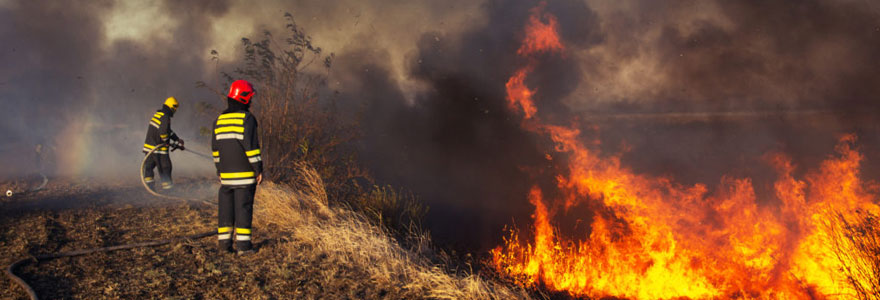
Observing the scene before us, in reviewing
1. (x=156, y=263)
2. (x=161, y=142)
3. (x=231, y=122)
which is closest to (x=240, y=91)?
(x=231, y=122)

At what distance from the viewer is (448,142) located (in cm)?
1523

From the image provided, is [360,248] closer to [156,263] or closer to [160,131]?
[156,263]

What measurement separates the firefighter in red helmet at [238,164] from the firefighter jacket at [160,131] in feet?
14.2

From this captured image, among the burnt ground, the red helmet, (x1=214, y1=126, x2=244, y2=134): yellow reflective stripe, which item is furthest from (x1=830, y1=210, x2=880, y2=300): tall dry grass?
the red helmet

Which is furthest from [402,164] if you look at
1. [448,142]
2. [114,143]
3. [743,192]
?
[114,143]

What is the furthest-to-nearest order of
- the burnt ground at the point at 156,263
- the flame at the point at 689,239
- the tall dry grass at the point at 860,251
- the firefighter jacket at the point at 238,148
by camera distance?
the flame at the point at 689,239, the firefighter jacket at the point at 238,148, the tall dry grass at the point at 860,251, the burnt ground at the point at 156,263

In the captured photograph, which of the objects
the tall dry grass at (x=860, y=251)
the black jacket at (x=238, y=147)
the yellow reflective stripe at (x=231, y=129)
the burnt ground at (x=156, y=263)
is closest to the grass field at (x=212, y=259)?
the burnt ground at (x=156, y=263)

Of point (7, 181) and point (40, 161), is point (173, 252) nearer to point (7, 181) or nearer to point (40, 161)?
point (7, 181)

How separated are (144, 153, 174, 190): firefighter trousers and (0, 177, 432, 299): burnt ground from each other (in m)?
1.68

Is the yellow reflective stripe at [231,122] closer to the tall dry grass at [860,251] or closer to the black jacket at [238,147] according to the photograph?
the black jacket at [238,147]

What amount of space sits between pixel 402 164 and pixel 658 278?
28.4 feet

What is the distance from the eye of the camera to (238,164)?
15.0 feet

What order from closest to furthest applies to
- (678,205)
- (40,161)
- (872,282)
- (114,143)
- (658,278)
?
(872,282)
(658,278)
(678,205)
(40,161)
(114,143)

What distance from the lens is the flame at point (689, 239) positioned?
8.00 m
